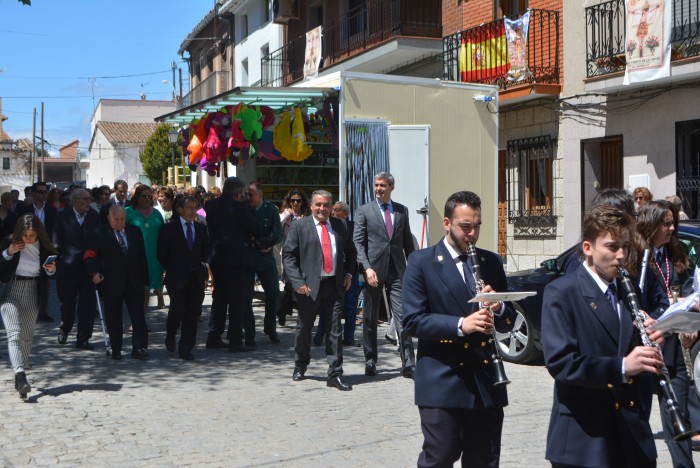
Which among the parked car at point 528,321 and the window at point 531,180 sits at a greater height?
the window at point 531,180

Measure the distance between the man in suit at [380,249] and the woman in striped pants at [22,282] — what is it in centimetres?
293

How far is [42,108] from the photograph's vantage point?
79.8 meters

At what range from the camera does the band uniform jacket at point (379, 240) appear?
9258 millimetres

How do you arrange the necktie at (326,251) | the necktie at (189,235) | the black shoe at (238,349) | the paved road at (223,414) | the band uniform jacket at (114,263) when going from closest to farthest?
the paved road at (223,414) → the necktie at (326,251) → the band uniform jacket at (114,263) → the necktie at (189,235) → the black shoe at (238,349)

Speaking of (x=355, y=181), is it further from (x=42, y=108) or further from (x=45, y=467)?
(x=42, y=108)

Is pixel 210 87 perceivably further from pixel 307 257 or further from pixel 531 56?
pixel 307 257

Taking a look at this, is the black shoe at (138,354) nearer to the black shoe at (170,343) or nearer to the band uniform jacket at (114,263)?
the black shoe at (170,343)

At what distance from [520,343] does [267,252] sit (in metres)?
3.19

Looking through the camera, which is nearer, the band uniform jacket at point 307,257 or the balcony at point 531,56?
the band uniform jacket at point 307,257

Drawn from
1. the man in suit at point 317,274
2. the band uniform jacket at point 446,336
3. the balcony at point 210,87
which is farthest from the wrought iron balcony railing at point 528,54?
the balcony at point 210,87

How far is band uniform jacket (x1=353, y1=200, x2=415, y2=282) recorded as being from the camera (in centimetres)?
926

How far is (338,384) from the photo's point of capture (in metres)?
8.50

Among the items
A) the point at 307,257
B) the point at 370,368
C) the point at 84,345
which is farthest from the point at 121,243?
the point at 370,368

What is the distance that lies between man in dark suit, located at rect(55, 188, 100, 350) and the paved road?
0.65 m
